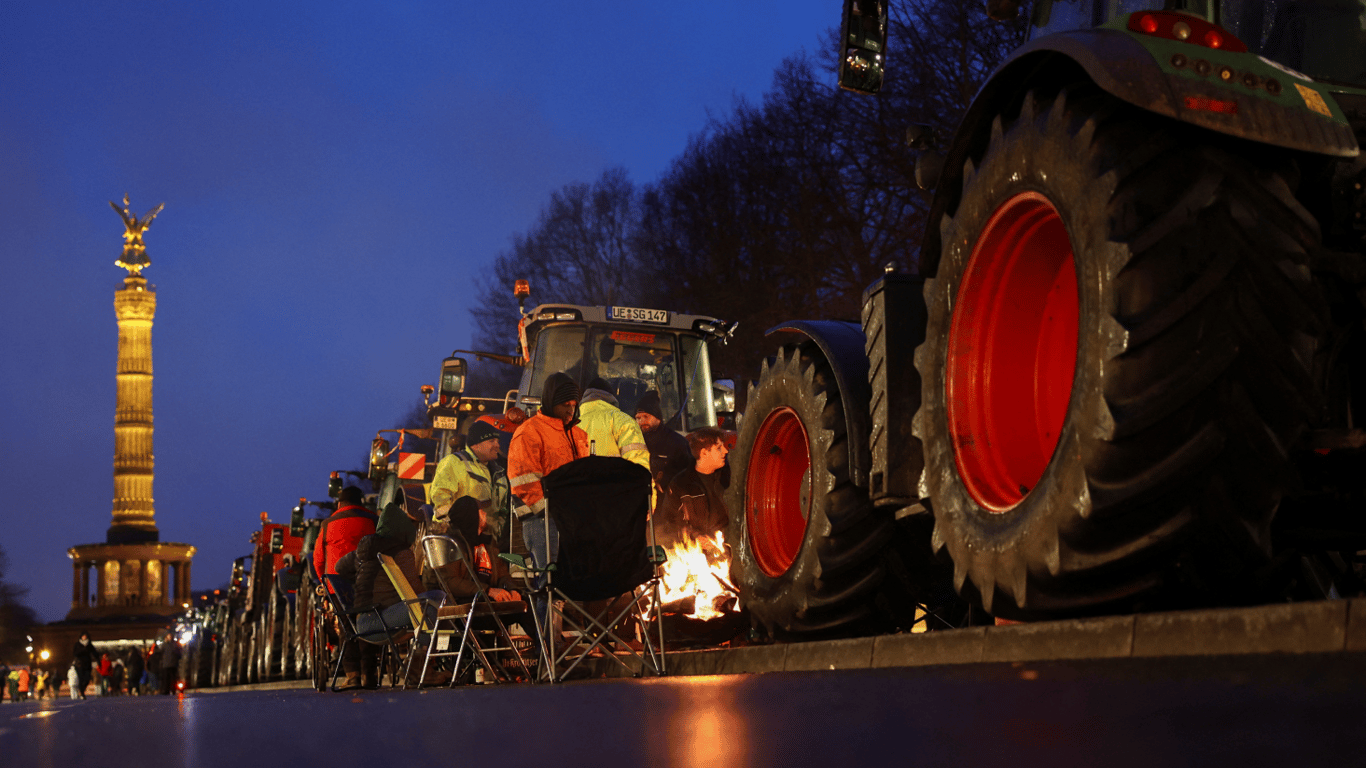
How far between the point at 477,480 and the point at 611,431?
9.30 ft

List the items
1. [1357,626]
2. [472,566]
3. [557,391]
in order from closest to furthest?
[1357,626]
[557,391]
[472,566]

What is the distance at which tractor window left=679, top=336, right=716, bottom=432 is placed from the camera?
13037 millimetres

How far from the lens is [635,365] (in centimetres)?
1302

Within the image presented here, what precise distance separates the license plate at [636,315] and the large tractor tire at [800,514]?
20.5ft

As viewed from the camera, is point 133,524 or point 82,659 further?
point 133,524

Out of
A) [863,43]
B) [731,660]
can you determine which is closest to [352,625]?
[731,660]

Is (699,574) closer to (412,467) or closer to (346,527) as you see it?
(346,527)

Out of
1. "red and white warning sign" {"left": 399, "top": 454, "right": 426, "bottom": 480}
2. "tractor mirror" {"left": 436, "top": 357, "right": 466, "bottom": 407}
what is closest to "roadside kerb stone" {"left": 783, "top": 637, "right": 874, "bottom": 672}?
"tractor mirror" {"left": 436, "top": 357, "right": 466, "bottom": 407}

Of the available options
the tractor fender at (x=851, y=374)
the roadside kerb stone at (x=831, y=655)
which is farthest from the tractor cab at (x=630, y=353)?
the roadside kerb stone at (x=831, y=655)

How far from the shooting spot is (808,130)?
27.1 m

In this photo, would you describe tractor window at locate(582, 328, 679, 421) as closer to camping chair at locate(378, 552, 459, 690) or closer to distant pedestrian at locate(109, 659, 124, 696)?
camping chair at locate(378, 552, 459, 690)

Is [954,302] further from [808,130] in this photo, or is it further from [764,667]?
[808,130]

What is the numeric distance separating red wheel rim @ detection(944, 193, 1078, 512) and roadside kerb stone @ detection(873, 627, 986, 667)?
0.51m

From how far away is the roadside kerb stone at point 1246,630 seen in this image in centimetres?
225
